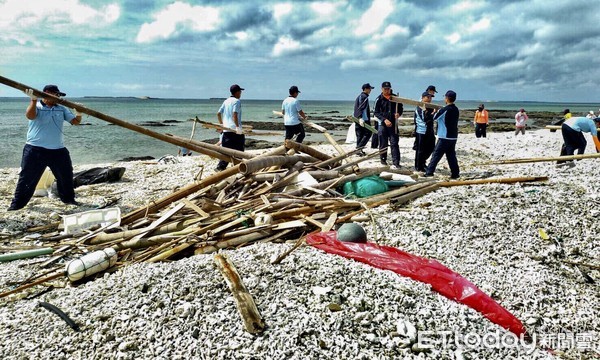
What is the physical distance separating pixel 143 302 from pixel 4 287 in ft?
6.20

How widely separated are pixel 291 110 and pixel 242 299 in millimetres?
7549

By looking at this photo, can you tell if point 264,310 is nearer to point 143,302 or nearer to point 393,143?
point 143,302

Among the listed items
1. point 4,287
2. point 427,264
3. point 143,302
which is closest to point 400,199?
point 427,264

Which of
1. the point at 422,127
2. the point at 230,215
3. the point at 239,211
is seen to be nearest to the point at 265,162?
the point at 239,211

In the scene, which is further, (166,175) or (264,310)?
(166,175)

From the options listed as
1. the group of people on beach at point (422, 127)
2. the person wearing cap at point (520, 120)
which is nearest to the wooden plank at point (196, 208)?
the group of people on beach at point (422, 127)

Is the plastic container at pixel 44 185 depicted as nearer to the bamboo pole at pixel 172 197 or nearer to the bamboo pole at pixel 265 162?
the bamboo pole at pixel 172 197

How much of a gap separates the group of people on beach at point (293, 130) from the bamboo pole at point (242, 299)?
388 centimetres

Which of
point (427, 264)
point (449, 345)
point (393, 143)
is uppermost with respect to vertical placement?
point (393, 143)

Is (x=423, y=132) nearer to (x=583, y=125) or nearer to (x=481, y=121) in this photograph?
(x=583, y=125)

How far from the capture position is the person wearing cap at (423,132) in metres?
9.41

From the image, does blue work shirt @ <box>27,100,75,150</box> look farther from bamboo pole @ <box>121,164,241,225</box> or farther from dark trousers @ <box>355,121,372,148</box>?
dark trousers @ <box>355,121,372,148</box>

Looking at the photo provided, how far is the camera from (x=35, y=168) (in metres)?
6.59

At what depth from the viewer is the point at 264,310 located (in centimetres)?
328
